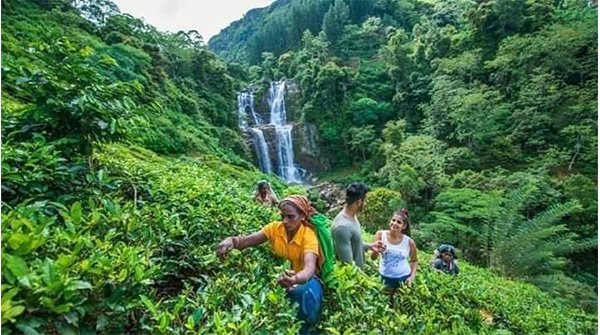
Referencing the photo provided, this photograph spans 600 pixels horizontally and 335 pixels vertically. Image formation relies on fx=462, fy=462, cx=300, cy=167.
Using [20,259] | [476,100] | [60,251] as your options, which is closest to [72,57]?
[60,251]

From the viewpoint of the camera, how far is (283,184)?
1656 cm

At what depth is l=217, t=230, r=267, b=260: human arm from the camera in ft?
6.86

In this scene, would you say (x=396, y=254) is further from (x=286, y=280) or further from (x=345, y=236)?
(x=286, y=280)

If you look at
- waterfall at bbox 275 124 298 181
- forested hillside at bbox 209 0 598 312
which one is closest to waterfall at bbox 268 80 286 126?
waterfall at bbox 275 124 298 181

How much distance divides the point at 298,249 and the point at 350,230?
0.72 meters

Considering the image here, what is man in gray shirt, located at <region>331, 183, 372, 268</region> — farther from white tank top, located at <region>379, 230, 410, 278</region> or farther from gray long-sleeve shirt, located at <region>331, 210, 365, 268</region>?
white tank top, located at <region>379, 230, 410, 278</region>

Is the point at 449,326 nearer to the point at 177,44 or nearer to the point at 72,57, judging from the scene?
the point at 72,57

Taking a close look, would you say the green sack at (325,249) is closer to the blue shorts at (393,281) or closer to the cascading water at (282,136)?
the blue shorts at (393,281)

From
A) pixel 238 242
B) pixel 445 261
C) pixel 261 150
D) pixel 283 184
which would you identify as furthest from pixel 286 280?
pixel 261 150

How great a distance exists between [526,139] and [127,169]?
17.4 meters

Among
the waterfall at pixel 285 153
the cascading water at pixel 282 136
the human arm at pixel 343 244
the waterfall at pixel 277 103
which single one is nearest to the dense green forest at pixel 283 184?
the human arm at pixel 343 244

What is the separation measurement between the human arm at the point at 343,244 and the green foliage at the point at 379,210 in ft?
34.2

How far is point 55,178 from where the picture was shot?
211cm

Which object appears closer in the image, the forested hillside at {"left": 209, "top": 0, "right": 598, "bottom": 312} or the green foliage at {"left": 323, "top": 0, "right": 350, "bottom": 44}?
the forested hillside at {"left": 209, "top": 0, "right": 598, "bottom": 312}
